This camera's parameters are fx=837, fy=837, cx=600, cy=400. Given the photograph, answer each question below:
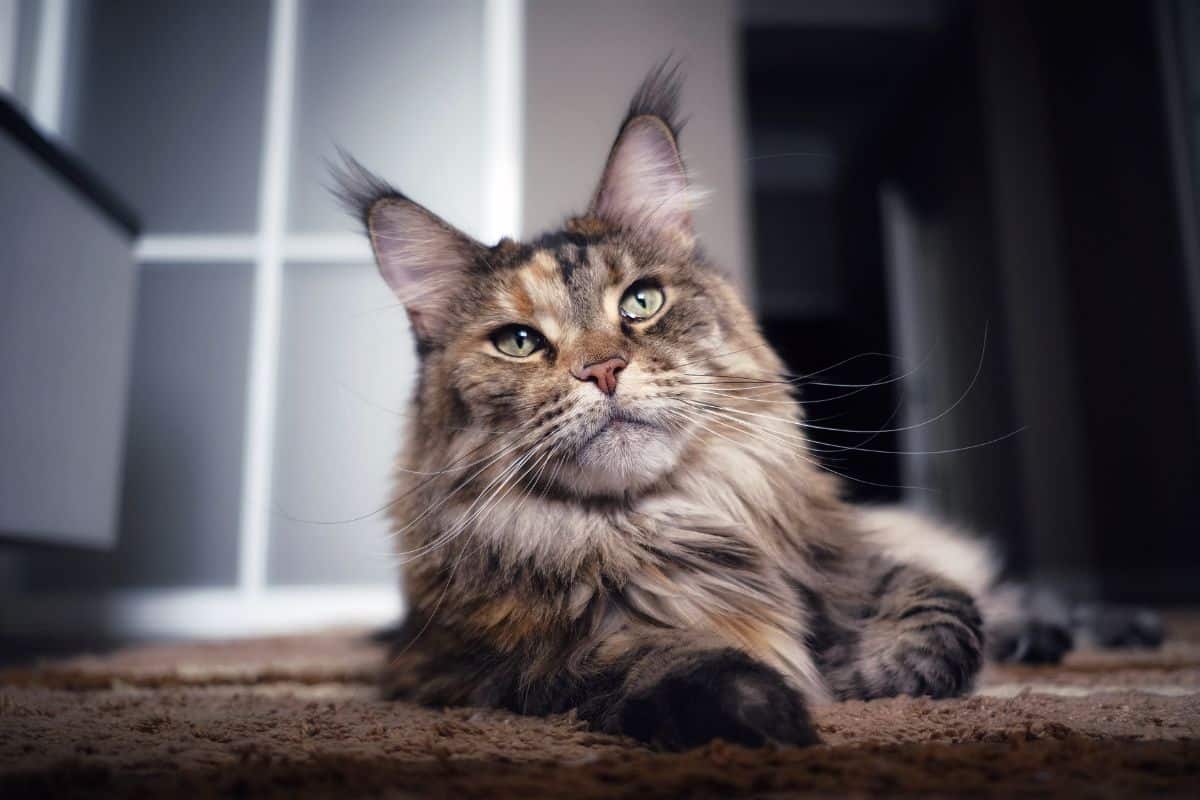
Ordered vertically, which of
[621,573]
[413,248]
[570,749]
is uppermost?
[413,248]

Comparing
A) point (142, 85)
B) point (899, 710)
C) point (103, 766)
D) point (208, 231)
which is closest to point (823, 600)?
point (899, 710)

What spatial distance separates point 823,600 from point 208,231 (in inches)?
60.8

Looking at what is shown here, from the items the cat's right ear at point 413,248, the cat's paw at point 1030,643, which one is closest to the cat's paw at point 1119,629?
the cat's paw at point 1030,643

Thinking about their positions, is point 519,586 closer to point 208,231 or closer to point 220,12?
point 220,12

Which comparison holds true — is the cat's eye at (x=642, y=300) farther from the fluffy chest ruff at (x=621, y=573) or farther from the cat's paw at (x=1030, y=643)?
the cat's paw at (x=1030, y=643)

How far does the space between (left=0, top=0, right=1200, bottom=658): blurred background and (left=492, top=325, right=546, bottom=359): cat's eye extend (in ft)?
1.17

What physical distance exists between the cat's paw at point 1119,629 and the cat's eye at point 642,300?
1235 mm

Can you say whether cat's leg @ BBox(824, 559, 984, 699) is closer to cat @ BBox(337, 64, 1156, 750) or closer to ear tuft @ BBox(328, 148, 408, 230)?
cat @ BBox(337, 64, 1156, 750)

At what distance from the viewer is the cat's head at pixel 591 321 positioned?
1054 mm

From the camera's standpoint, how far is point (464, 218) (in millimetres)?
1521

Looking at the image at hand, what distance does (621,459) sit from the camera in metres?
1.05

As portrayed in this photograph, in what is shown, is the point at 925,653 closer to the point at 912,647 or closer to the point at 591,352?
the point at 912,647

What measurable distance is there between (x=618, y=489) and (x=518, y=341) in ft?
0.90

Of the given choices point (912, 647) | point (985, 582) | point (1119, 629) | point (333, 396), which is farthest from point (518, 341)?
point (1119, 629)
